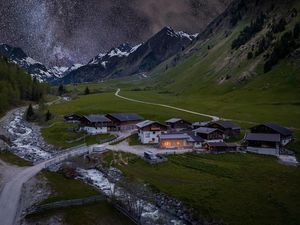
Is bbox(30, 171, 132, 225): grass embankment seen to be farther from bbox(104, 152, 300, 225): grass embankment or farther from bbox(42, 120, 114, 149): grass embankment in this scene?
bbox(42, 120, 114, 149): grass embankment

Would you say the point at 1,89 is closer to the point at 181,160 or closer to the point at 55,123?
the point at 55,123

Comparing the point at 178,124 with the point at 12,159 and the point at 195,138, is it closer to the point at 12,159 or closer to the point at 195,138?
the point at 195,138

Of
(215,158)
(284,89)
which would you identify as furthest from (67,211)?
(284,89)

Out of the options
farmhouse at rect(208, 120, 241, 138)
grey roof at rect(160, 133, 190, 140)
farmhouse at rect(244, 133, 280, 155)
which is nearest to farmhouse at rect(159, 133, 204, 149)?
grey roof at rect(160, 133, 190, 140)

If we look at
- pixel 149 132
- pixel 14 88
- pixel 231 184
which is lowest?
pixel 231 184

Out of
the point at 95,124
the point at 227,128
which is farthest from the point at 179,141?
the point at 95,124

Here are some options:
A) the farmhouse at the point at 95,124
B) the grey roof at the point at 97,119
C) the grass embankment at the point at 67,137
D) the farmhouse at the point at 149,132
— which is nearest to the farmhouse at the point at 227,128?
the farmhouse at the point at 149,132
